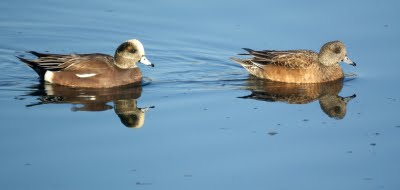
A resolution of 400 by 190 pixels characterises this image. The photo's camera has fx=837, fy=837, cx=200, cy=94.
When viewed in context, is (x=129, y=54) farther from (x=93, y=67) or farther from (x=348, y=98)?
(x=348, y=98)

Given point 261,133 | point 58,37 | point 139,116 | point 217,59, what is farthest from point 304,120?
point 58,37

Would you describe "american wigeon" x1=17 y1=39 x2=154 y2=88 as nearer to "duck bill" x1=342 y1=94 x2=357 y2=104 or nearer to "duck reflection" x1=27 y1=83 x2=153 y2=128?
"duck reflection" x1=27 y1=83 x2=153 y2=128

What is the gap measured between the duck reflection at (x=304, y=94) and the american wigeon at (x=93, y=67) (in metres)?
1.81

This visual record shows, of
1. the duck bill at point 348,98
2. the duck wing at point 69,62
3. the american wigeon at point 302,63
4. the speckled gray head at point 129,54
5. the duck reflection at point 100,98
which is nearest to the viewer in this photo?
the duck reflection at point 100,98

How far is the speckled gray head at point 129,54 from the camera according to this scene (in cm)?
1349

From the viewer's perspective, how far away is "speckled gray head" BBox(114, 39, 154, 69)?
13.5m

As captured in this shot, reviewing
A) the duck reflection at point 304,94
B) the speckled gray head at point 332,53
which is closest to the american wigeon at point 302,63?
the speckled gray head at point 332,53

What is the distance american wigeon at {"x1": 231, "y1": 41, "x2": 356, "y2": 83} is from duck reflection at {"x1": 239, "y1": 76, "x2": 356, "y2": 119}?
120 millimetres

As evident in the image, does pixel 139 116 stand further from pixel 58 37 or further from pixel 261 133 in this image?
pixel 58 37

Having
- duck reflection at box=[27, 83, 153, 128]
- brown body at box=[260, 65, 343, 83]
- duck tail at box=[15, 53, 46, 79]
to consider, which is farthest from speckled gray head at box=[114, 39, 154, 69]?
brown body at box=[260, 65, 343, 83]

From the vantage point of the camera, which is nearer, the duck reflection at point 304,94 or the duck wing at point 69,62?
the duck reflection at point 304,94

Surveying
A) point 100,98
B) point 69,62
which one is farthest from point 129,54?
point 100,98

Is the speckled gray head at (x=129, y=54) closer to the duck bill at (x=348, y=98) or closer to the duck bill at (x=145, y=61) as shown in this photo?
the duck bill at (x=145, y=61)

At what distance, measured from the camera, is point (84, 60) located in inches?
529
